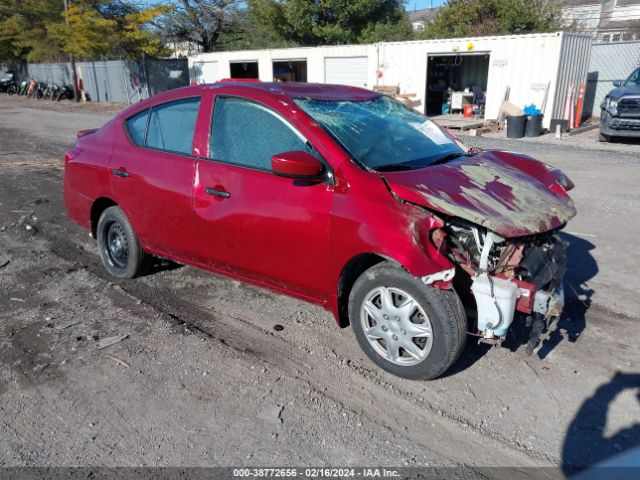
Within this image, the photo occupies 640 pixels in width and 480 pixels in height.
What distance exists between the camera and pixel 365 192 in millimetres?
3221

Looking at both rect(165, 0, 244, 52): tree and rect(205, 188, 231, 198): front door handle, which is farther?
rect(165, 0, 244, 52): tree

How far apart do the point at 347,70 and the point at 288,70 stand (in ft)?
15.1

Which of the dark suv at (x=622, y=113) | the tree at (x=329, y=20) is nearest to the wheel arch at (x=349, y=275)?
the dark suv at (x=622, y=113)

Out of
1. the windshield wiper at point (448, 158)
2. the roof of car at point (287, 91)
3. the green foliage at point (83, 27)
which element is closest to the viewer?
the windshield wiper at point (448, 158)

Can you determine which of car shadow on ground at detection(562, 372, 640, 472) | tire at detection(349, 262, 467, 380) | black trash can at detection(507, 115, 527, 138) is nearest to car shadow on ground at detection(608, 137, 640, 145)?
black trash can at detection(507, 115, 527, 138)

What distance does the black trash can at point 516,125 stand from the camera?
51.1ft

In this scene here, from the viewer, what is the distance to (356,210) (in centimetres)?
323

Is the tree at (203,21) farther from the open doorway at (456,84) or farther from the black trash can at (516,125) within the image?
the black trash can at (516,125)

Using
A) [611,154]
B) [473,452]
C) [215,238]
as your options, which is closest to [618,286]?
[473,452]

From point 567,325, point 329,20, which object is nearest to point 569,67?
point 567,325

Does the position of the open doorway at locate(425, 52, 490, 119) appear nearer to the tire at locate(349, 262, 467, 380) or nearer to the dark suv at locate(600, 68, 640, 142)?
the dark suv at locate(600, 68, 640, 142)

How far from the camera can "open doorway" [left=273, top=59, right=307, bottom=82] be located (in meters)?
24.0

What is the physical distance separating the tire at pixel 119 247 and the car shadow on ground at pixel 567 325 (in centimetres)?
293

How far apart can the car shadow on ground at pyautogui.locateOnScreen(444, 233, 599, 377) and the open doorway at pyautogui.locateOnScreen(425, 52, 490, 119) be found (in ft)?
54.1
